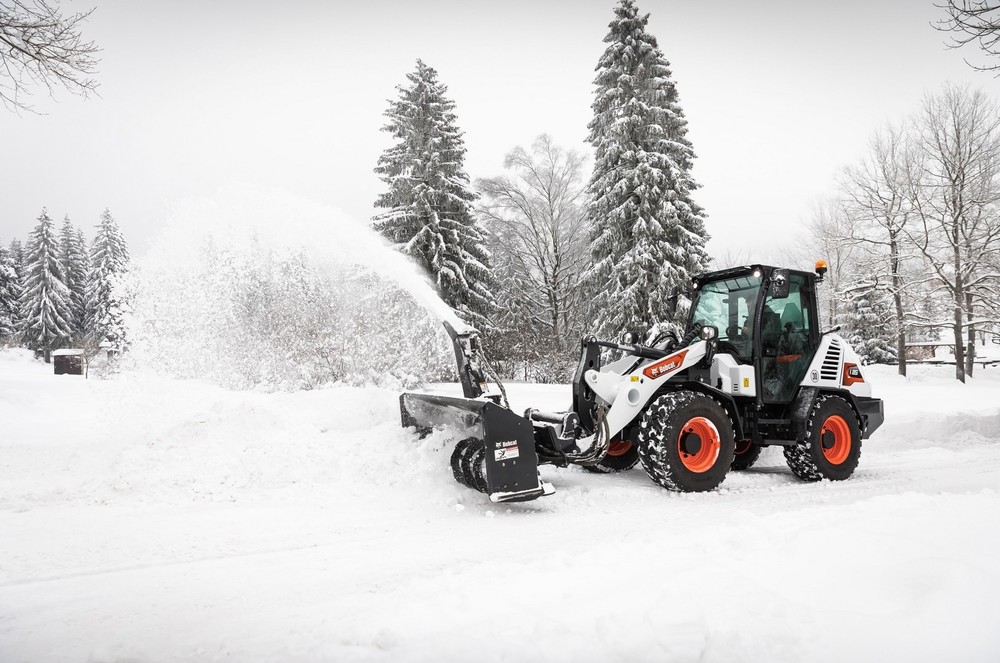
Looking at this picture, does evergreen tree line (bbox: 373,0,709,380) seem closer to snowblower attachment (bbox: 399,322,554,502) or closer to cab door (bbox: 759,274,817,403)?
cab door (bbox: 759,274,817,403)

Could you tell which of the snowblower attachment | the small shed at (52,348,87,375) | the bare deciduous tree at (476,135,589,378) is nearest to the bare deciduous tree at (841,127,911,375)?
the bare deciduous tree at (476,135,589,378)

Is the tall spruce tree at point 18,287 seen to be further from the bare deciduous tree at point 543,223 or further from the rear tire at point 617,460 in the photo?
the rear tire at point 617,460

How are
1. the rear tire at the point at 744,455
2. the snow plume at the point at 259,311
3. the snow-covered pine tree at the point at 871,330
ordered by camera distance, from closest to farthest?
the rear tire at the point at 744,455 → the snow plume at the point at 259,311 → the snow-covered pine tree at the point at 871,330

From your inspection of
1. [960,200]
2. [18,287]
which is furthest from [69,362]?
[960,200]

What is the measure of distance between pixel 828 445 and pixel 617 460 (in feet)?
8.21

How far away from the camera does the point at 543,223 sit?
2917cm

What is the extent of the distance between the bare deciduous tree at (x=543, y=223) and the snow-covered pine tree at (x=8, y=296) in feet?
149

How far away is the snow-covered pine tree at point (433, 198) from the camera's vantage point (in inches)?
819

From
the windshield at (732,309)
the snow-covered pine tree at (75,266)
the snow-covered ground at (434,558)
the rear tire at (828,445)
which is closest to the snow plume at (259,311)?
the snow-covered ground at (434,558)

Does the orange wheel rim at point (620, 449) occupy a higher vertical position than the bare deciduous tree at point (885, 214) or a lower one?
lower

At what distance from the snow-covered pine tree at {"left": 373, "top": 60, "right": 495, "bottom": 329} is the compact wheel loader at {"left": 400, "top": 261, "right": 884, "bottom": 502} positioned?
46.0ft

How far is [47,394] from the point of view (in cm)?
1390

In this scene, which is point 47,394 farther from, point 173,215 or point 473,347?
point 473,347

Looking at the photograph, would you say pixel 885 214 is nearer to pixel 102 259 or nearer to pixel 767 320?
pixel 767 320
